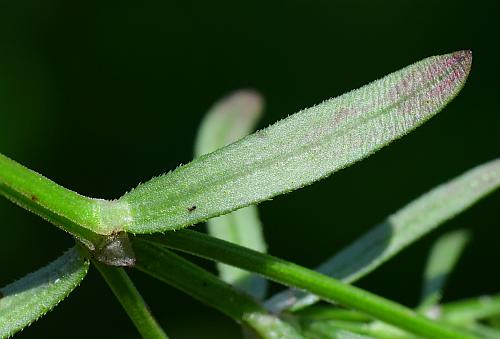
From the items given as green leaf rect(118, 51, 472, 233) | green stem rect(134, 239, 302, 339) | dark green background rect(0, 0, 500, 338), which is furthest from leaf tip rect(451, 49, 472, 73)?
dark green background rect(0, 0, 500, 338)

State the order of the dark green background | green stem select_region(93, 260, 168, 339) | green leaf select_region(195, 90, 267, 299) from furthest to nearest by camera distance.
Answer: the dark green background
green leaf select_region(195, 90, 267, 299)
green stem select_region(93, 260, 168, 339)

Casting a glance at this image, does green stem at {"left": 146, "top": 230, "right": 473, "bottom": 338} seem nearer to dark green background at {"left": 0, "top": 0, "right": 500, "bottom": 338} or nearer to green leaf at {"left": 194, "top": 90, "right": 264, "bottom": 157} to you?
green leaf at {"left": 194, "top": 90, "right": 264, "bottom": 157}

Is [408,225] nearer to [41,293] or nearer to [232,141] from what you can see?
[232,141]

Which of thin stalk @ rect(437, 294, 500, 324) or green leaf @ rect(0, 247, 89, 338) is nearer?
green leaf @ rect(0, 247, 89, 338)

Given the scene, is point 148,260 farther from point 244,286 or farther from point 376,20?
point 376,20

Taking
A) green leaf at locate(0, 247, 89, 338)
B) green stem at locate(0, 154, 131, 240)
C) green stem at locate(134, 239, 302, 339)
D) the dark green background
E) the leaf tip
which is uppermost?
the dark green background

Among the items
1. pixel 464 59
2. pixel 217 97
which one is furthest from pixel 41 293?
pixel 217 97

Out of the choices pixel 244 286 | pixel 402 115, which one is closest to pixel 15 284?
pixel 244 286
